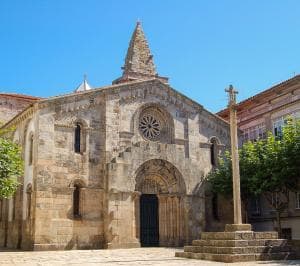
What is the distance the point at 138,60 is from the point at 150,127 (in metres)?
12.3

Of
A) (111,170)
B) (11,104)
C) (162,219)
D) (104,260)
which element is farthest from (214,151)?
(11,104)

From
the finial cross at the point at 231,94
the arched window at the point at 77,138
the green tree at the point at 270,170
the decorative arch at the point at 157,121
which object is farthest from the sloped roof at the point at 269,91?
the arched window at the point at 77,138

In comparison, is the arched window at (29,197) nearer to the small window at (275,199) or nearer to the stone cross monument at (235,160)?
the stone cross monument at (235,160)

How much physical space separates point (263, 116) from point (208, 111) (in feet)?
13.8

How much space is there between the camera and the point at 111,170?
2864cm

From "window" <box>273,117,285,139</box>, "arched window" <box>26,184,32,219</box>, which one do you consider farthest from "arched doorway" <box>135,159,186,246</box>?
"window" <box>273,117,285,139</box>

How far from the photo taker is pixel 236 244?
1931 cm

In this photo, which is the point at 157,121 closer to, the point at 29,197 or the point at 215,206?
the point at 215,206

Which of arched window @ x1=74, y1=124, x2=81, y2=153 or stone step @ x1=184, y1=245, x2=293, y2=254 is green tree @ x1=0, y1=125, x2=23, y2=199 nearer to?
arched window @ x1=74, y1=124, x2=81, y2=153

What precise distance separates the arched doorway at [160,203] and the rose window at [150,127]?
81.6 inches

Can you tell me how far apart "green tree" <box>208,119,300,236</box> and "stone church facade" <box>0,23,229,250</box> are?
6.77 feet

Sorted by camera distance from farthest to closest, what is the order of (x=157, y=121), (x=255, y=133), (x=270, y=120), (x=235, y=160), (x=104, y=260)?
1. (x=255, y=133)
2. (x=270, y=120)
3. (x=157, y=121)
4. (x=235, y=160)
5. (x=104, y=260)

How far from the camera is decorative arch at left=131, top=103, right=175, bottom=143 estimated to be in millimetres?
31781

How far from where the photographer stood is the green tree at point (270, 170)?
26.8 metres
